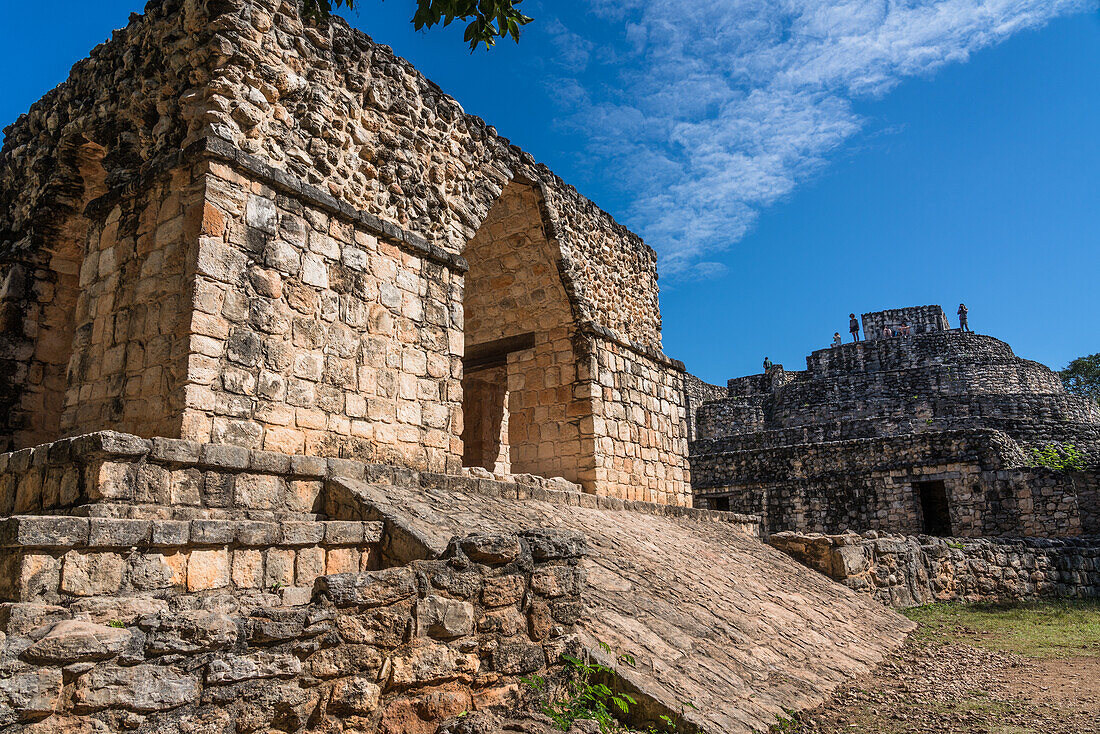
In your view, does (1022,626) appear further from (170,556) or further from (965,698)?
(170,556)

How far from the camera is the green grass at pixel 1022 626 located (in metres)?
7.53

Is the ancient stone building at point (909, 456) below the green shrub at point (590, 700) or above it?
above

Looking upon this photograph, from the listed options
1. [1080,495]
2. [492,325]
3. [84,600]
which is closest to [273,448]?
[84,600]

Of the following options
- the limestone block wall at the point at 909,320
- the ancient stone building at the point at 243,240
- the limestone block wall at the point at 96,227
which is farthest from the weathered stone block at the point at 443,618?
the limestone block wall at the point at 909,320

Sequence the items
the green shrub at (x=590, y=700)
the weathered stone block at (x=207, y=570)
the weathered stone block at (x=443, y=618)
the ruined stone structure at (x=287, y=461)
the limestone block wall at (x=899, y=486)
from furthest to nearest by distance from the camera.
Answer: the limestone block wall at (x=899, y=486) → the weathered stone block at (x=207, y=570) → the green shrub at (x=590, y=700) → the weathered stone block at (x=443, y=618) → the ruined stone structure at (x=287, y=461)

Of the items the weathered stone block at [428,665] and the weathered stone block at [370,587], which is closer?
the weathered stone block at [370,587]

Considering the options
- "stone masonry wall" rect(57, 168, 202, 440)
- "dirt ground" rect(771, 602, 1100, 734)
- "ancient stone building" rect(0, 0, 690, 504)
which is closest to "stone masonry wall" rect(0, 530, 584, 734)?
"dirt ground" rect(771, 602, 1100, 734)

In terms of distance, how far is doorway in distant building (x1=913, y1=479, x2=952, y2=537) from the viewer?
17.6 m

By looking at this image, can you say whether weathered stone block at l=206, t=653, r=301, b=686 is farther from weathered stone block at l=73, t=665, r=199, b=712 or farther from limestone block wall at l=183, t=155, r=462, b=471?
limestone block wall at l=183, t=155, r=462, b=471

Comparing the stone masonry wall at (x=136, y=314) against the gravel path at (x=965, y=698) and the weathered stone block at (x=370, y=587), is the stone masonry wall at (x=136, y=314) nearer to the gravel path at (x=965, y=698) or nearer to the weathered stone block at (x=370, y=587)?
the weathered stone block at (x=370, y=587)

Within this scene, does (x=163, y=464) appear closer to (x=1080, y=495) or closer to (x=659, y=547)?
(x=659, y=547)

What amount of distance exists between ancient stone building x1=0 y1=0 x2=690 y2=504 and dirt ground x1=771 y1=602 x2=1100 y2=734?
3.69m

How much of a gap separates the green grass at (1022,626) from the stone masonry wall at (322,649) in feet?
20.0

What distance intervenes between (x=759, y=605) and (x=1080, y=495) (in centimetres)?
1314
